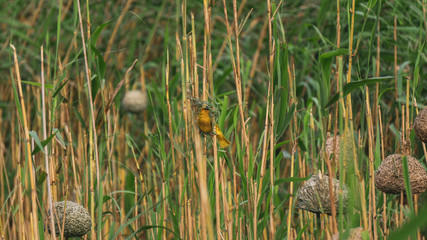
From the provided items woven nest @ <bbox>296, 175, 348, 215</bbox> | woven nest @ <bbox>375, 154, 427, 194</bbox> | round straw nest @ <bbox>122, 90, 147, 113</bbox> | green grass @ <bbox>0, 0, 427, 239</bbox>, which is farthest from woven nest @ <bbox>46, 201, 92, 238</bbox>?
round straw nest @ <bbox>122, 90, 147, 113</bbox>

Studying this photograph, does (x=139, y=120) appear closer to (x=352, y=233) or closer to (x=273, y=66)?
(x=273, y=66)

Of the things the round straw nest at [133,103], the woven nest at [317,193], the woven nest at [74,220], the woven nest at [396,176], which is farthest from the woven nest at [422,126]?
the round straw nest at [133,103]

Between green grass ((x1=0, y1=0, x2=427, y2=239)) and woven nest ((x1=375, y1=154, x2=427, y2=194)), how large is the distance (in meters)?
0.04

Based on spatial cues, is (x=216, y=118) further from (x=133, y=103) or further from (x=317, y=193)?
(x=133, y=103)

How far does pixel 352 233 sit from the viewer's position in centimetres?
84

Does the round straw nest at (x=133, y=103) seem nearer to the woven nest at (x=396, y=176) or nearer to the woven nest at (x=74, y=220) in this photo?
the woven nest at (x=74, y=220)

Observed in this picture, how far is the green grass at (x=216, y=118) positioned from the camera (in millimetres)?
1004

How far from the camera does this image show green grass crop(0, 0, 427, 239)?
3.29 feet

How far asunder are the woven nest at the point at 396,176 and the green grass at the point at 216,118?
43 millimetres

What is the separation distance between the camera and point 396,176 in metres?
0.99

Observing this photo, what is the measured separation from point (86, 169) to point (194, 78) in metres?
0.37

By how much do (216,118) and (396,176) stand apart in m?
0.34

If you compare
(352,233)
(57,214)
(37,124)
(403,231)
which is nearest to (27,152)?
(57,214)

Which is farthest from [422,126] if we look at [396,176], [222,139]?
[222,139]
